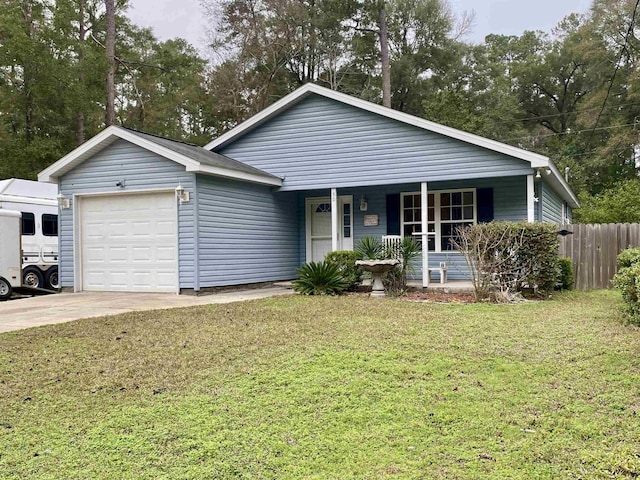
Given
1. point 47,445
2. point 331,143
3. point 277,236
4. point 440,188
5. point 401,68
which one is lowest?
point 47,445

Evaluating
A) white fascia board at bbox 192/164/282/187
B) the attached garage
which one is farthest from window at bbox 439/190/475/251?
the attached garage

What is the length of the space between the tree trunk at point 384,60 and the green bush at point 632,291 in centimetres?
1694

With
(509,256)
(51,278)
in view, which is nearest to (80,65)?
(51,278)

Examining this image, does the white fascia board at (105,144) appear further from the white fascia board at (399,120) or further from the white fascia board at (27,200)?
the white fascia board at (27,200)

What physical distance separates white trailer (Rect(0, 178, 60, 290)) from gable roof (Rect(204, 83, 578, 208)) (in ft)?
18.6

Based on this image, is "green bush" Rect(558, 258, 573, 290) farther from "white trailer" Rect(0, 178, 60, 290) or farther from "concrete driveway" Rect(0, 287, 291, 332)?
"white trailer" Rect(0, 178, 60, 290)

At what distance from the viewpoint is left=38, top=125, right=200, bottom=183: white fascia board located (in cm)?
1030

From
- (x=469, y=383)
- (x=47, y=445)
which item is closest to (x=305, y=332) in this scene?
(x=469, y=383)

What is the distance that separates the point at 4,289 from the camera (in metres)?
12.1

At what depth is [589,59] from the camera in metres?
27.5

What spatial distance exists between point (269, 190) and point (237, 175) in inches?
63.8

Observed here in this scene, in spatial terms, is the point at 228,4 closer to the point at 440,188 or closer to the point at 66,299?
the point at 440,188

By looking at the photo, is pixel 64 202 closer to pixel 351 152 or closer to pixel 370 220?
pixel 351 152

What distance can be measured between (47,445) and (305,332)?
3178 millimetres
